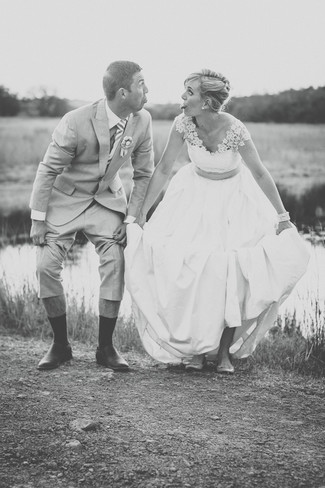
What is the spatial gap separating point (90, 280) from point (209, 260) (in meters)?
2.69

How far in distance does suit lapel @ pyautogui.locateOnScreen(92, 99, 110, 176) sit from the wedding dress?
1.53ft

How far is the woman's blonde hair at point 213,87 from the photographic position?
13.3 feet

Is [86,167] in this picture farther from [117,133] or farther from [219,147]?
[219,147]

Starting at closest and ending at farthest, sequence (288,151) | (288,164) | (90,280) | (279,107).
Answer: (90,280), (279,107), (288,151), (288,164)

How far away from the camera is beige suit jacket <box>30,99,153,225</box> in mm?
4082

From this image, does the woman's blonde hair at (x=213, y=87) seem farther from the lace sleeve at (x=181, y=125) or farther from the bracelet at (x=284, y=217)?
the bracelet at (x=284, y=217)

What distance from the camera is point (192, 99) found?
409 cm

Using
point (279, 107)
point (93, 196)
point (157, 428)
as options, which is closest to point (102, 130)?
point (93, 196)

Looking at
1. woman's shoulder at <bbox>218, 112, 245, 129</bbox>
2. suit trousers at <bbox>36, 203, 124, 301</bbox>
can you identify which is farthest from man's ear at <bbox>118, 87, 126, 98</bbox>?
suit trousers at <bbox>36, 203, 124, 301</bbox>

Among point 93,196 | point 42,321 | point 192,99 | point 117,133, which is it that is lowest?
point 42,321

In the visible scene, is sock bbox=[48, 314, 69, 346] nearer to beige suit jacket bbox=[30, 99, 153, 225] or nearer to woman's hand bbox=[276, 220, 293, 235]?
beige suit jacket bbox=[30, 99, 153, 225]

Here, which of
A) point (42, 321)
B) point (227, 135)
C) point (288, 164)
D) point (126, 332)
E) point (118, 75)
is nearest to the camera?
point (118, 75)

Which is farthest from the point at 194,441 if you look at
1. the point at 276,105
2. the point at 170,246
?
the point at 276,105

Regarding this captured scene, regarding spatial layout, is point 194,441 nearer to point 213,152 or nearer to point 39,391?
point 39,391
